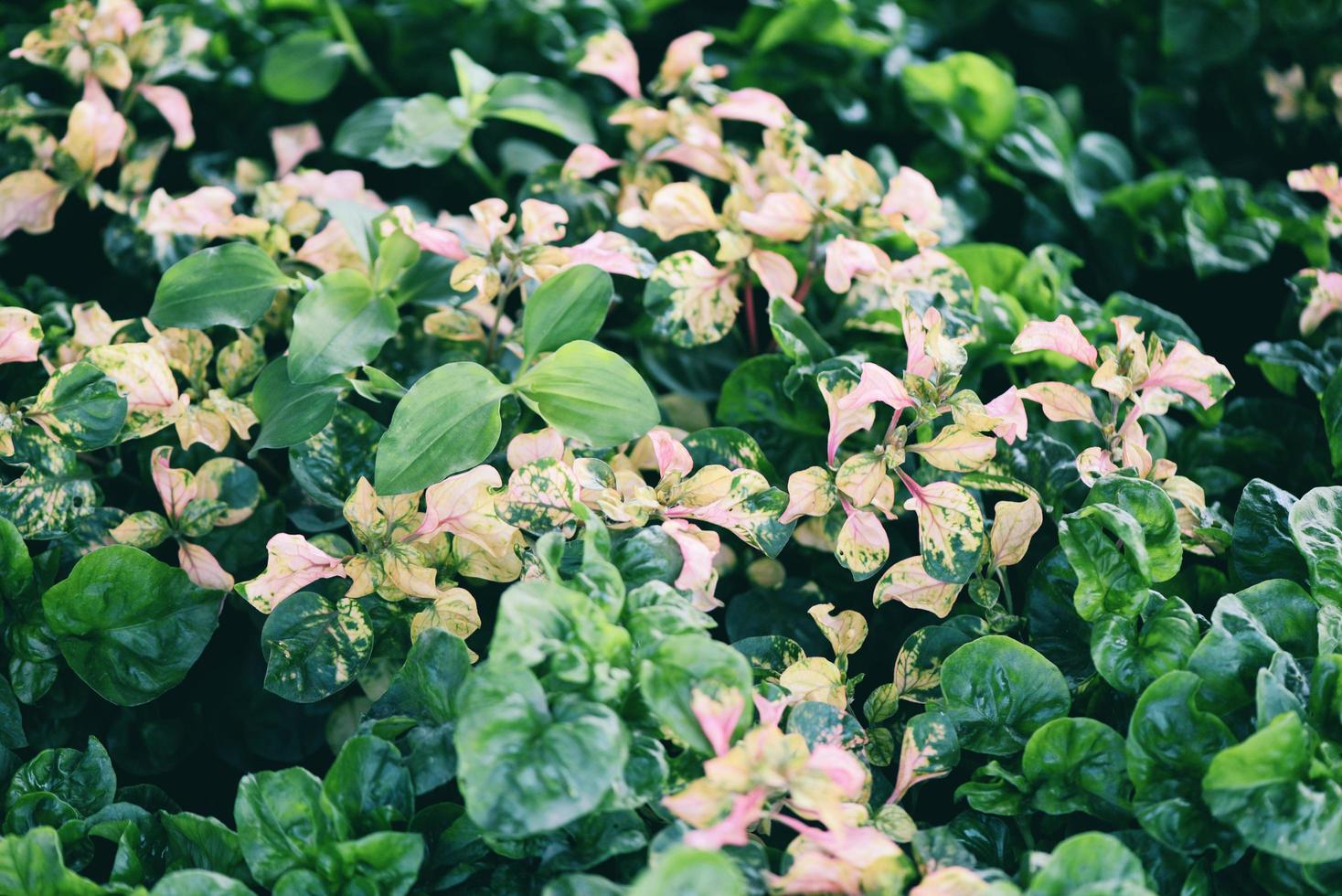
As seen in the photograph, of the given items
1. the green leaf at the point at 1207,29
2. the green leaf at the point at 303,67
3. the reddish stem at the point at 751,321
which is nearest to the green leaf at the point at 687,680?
the reddish stem at the point at 751,321

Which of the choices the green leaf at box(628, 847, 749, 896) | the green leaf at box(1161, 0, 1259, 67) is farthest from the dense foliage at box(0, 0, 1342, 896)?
the green leaf at box(1161, 0, 1259, 67)

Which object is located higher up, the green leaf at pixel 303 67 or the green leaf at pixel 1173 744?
the green leaf at pixel 303 67

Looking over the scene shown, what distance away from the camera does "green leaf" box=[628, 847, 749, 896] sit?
1.75 feet

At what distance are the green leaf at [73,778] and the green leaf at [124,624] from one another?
0.14ft

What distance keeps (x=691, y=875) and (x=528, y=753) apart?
0.11 m

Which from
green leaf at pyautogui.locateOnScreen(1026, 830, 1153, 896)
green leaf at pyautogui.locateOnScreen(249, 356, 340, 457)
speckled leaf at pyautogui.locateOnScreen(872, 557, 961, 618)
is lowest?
speckled leaf at pyautogui.locateOnScreen(872, 557, 961, 618)

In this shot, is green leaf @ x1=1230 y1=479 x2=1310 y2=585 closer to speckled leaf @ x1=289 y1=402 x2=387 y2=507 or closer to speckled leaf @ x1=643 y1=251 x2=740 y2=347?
speckled leaf @ x1=643 y1=251 x2=740 y2=347

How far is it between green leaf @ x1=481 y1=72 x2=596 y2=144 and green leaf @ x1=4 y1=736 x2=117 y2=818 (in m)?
0.68

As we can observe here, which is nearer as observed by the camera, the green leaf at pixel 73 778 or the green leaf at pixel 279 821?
the green leaf at pixel 279 821

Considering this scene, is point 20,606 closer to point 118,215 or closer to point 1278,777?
point 118,215

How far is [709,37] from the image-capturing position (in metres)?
1.16

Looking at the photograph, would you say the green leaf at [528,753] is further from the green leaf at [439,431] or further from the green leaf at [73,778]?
the green leaf at [73,778]

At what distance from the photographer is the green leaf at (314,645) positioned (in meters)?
0.77

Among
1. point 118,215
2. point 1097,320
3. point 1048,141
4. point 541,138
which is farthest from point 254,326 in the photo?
point 1048,141
